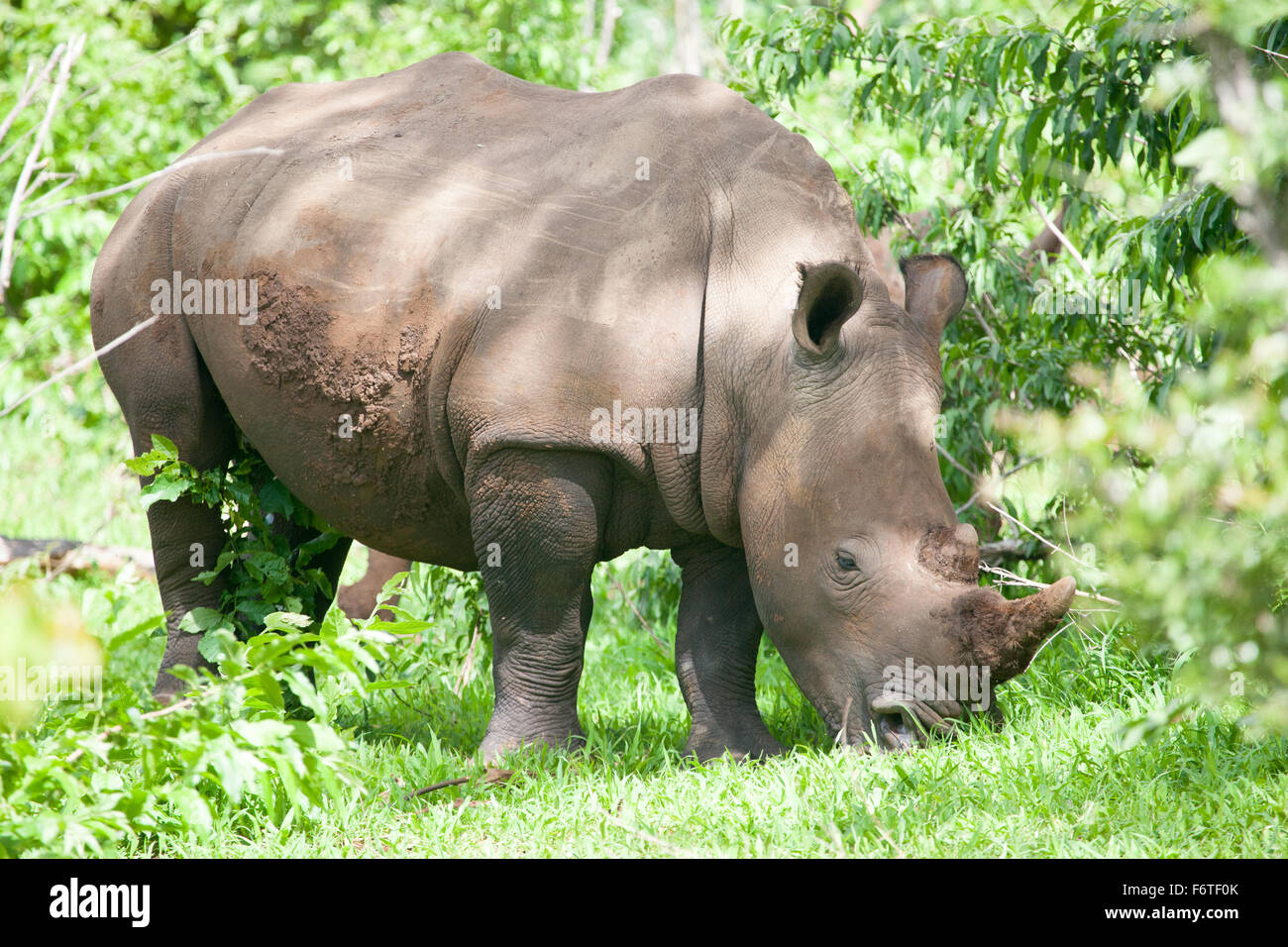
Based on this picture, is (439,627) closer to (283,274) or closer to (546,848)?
(283,274)

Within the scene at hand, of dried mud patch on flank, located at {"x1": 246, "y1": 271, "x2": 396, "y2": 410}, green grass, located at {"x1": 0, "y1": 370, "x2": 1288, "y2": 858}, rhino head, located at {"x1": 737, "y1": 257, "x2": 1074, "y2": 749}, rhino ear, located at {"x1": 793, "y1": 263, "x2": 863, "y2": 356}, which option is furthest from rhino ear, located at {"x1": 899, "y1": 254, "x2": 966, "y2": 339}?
dried mud patch on flank, located at {"x1": 246, "y1": 271, "x2": 396, "y2": 410}

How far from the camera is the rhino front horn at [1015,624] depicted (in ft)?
13.4

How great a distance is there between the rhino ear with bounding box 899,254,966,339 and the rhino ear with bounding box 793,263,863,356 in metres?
0.43

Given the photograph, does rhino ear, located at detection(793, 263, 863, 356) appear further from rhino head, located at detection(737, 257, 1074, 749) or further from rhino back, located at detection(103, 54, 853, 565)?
rhino back, located at detection(103, 54, 853, 565)

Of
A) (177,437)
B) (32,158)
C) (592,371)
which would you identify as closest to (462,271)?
(592,371)

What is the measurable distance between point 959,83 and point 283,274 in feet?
9.69

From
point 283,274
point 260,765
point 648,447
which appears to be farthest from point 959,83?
point 260,765

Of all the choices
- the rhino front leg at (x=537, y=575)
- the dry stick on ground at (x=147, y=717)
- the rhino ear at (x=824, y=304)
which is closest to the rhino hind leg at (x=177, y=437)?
the rhino front leg at (x=537, y=575)

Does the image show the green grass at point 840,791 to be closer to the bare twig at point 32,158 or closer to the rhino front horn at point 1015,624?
the rhino front horn at point 1015,624

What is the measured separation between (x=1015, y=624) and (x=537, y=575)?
159cm

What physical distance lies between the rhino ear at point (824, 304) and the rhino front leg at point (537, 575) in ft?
2.63

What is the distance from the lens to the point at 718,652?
5.08 meters

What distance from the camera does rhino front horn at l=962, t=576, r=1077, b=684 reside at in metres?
4.09

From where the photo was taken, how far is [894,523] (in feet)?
14.3
